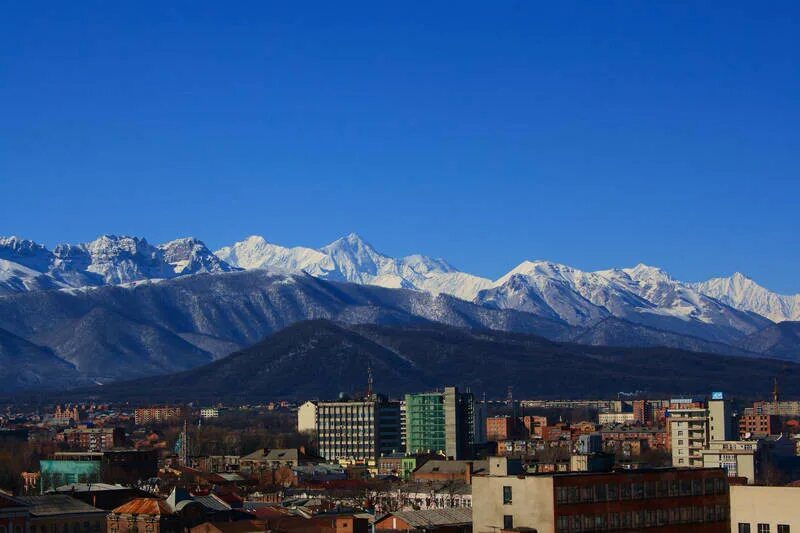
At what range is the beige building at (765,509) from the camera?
4600 cm

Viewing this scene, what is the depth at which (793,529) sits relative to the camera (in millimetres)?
45812

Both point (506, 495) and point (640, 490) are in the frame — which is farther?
point (640, 490)

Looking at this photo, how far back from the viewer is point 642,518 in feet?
152

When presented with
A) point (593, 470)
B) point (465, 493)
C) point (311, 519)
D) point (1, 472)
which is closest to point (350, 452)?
point (1, 472)

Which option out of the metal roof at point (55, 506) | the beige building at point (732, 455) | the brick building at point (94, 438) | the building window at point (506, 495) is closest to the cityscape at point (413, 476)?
the building window at point (506, 495)

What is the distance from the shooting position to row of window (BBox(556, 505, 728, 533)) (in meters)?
44.5

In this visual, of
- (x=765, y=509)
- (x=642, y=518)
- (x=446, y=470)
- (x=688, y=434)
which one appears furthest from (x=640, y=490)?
(x=688, y=434)

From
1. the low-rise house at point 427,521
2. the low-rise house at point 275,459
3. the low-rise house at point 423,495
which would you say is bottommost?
the low-rise house at point 423,495

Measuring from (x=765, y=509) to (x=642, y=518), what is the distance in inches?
135

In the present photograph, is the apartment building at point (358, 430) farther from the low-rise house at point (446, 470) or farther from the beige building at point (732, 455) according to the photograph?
the beige building at point (732, 455)

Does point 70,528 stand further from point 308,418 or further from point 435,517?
point 308,418

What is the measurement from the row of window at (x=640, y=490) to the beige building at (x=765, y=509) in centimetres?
66

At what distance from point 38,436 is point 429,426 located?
5776 centimetres

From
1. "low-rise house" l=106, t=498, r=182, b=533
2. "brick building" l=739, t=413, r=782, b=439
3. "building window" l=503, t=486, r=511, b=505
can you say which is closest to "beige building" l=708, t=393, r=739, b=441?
"low-rise house" l=106, t=498, r=182, b=533
